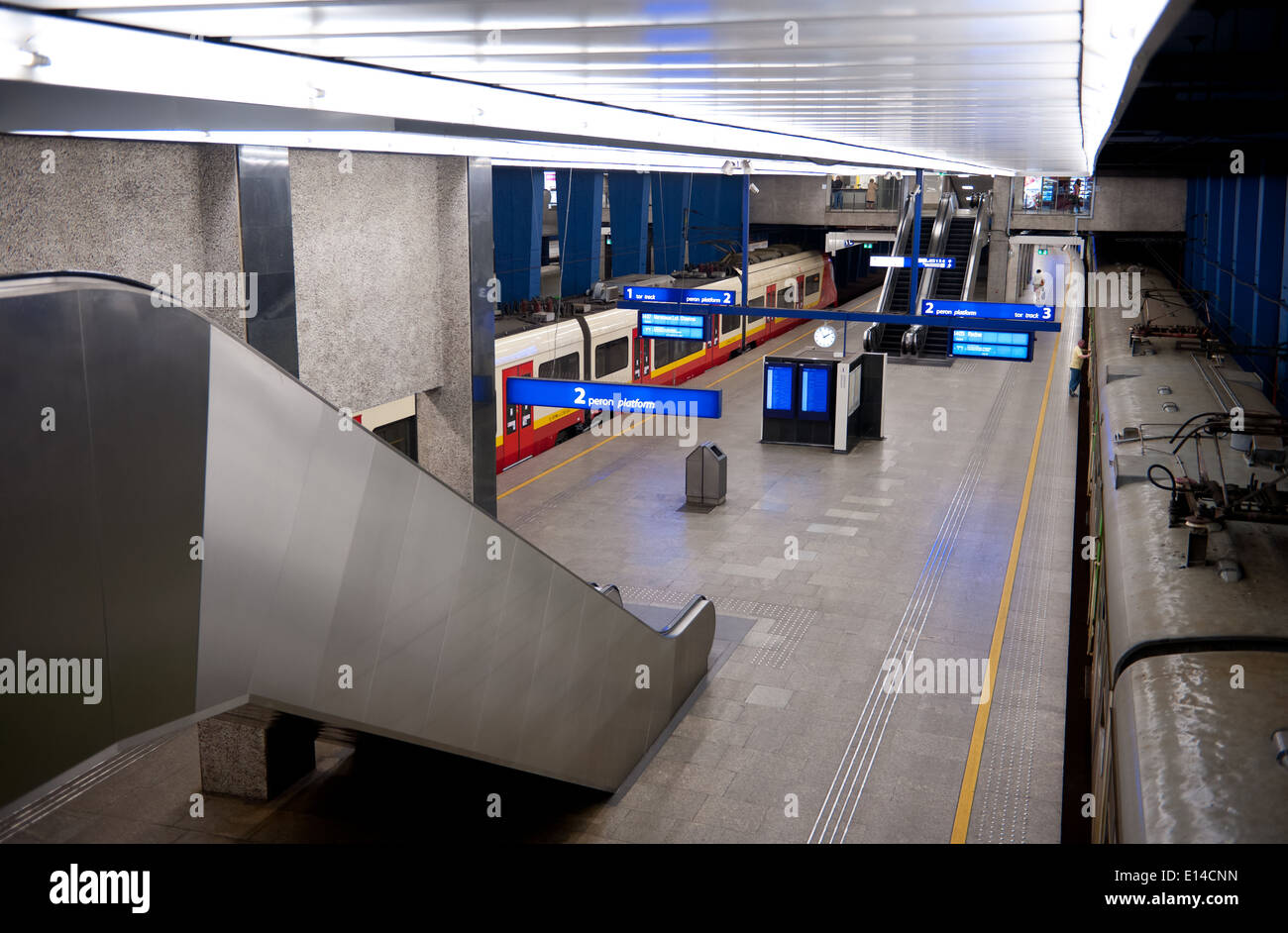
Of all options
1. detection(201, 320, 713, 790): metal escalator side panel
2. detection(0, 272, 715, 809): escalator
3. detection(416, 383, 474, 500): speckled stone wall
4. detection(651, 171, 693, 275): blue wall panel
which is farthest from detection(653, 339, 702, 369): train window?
detection(0, 272, 715, 809): escalator

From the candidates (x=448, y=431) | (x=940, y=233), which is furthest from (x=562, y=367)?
(x=940, y=233)

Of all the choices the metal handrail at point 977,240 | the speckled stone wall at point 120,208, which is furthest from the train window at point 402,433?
the metal handrail at point 977,240

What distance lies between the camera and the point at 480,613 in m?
4.97

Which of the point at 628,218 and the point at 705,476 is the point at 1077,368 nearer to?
the point at 628,218

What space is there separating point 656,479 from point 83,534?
13828 millimetres

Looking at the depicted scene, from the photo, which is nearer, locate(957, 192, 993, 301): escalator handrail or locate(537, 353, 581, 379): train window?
locate(537, 353, 581, 379): train window

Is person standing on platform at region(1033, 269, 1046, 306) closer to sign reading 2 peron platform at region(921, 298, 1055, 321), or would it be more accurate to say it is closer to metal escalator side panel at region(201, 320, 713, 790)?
sign reading 2 peron platform at region(921, 298, 1055, 321)

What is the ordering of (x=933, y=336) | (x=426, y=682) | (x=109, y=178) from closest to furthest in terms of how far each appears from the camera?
(x=426, y=682) → (x=109, y=178) → (x=933, y=336)

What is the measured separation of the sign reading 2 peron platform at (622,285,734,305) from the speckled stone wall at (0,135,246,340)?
9.69 meters

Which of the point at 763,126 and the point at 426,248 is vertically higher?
the point at 763,126

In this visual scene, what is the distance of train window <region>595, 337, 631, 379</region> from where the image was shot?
18.7 metres

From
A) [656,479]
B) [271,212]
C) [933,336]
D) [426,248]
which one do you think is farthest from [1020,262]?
[271,212]
